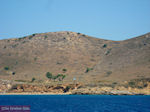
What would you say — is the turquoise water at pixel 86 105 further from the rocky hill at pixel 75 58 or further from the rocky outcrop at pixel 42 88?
the rocky hill at pixel 75 58

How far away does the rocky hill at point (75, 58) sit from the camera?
13100 cm

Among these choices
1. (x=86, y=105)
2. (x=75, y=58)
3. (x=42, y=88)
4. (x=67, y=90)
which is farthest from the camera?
(x=75, y=58)

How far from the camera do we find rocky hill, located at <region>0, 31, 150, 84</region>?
5157 inches

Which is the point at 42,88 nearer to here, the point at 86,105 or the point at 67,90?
the point at 67,90

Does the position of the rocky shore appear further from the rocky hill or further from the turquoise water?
the turquoise water

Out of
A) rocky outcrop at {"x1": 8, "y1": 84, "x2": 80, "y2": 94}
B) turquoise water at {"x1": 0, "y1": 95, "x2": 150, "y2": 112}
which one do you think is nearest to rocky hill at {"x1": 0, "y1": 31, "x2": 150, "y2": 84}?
rocky outcrop at {"x1": 8, "y1": 84, "x2": 80, "y2": 94}

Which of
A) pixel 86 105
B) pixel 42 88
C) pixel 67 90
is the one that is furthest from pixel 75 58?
pixel 86 105

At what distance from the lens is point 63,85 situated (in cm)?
10631

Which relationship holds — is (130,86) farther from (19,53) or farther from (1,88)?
(19,53)

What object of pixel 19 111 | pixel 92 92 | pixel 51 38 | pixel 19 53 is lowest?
pixel 92 92

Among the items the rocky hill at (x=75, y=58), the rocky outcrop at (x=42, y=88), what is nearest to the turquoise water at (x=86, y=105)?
the rocky outcrop at (x=42, y=88)

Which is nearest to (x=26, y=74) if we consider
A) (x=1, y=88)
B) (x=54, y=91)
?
(x=1, y=88)

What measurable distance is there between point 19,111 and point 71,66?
434 feet

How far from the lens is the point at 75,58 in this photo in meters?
164
